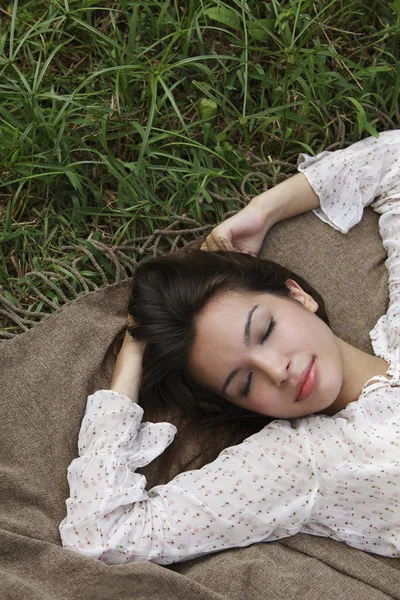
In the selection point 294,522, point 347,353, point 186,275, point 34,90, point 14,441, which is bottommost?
point 294,522

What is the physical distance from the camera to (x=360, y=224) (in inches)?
128

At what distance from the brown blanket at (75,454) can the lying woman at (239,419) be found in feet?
0.25

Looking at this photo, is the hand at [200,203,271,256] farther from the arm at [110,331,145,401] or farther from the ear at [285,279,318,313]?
the arm at [110,331,145,401]

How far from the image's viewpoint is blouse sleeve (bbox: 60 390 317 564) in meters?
2.55

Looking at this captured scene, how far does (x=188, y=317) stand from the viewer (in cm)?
273

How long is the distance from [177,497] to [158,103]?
5.61 feet

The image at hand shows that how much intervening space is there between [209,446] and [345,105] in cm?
167

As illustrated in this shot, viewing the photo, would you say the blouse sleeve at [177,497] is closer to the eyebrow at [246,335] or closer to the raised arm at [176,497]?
the raised arm at [176,497]

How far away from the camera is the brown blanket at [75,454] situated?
2.45 metres

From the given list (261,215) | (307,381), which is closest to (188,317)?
(307,381)

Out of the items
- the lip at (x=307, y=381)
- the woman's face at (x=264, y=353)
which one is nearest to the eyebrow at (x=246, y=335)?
the woman's face at (x=264, y=353)

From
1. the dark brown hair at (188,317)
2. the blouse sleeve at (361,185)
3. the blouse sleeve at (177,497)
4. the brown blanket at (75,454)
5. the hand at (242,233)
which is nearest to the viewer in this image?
the brown blanket at (75,454)

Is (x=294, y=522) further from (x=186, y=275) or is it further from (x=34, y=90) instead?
(x=34, y=90)

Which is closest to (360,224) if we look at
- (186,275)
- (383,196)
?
(383,196)
